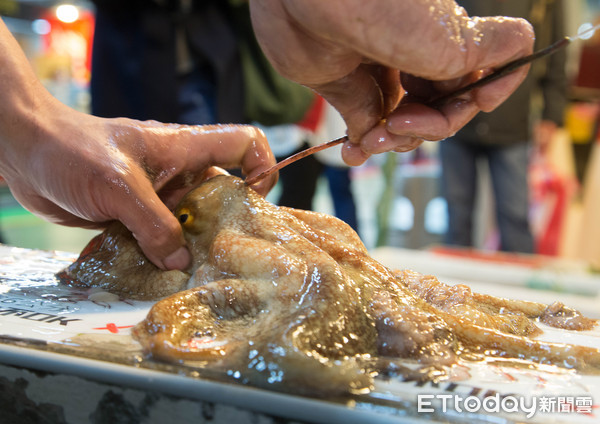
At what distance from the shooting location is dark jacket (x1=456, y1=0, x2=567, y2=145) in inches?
163

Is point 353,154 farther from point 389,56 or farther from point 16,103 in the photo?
point 16,103

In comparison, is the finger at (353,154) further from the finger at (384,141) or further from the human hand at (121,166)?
the human hand at (121,166)

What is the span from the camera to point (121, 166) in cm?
145

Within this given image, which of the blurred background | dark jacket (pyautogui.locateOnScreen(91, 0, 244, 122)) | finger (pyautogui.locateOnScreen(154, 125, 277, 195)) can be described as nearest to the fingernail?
finger (pyautogui.locateOnScreen(154, 125, 277, 195))

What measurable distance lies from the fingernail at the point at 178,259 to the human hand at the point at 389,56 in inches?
19.8

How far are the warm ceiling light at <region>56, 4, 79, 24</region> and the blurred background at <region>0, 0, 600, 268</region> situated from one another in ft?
0.04

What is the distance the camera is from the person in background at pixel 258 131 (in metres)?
1.07

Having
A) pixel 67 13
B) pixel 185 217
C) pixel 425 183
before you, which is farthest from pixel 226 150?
pixel 67 13

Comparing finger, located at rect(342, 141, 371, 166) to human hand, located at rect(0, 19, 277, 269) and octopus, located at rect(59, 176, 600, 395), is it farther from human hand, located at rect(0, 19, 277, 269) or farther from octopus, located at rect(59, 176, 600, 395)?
human hand, located at rect(0, 19, 277, 269)

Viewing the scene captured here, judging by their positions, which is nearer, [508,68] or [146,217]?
[508,68]

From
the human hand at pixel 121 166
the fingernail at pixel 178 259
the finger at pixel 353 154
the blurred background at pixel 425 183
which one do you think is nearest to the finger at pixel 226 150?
the human hand at pixel 121 166

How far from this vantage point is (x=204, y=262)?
4.82 ft

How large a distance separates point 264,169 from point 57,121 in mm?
599

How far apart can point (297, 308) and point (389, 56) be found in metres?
0.54
